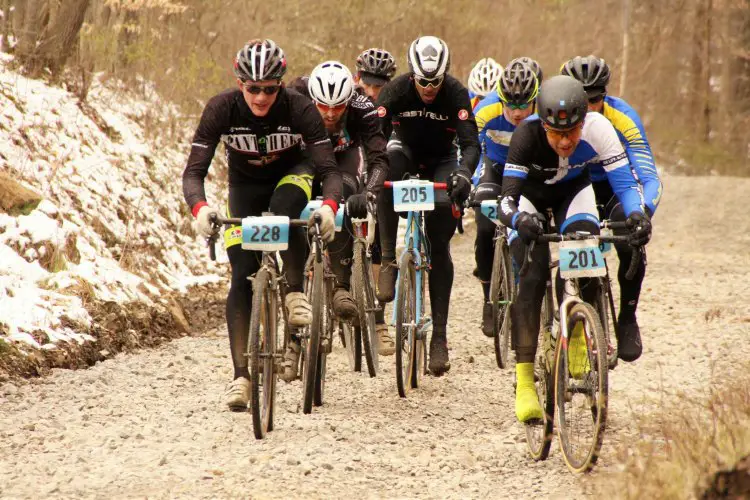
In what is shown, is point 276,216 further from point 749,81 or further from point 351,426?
point 749,81

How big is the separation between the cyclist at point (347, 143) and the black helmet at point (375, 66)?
4.18 feet

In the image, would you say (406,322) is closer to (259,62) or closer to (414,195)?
(414,195)

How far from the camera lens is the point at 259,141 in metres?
6.58

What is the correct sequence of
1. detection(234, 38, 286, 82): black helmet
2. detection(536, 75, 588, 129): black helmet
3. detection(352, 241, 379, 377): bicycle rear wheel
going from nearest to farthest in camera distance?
detection(536, 75, 588, 129): black helmet → detection(234, 38, 286, 82): black helmet → detection(352, 241, 379, 377): bicycle rear wheel

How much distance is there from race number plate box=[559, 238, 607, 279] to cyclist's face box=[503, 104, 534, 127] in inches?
111

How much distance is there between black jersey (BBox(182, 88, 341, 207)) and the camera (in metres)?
6.43

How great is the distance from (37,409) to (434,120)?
376cm

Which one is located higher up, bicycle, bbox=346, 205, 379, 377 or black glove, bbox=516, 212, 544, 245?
black glove, bbox=516, 212, 544, 245

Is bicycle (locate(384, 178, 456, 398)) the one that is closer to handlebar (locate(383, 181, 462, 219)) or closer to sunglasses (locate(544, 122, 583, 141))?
handlebar (locate(383, 181, 462, 219))

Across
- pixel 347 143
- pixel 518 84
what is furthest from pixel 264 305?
pixel 518 84

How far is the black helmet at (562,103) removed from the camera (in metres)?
5.55

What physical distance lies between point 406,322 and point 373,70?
3.13 metres

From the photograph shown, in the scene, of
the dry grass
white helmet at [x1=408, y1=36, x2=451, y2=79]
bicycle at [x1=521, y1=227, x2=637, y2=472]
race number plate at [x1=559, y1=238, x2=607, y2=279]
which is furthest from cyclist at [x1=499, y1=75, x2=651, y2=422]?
white helmet at [x1=408, y1=36, x2=451, y2=79]

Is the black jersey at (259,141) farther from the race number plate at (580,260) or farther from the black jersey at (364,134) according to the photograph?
the race number plate at (580,260)
